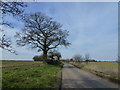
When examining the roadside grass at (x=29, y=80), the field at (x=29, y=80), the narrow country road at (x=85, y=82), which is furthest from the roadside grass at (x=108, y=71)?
the roadside grass at (x=29, y=80)

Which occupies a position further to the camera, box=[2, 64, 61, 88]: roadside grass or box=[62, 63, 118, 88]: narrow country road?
box=[62, 63, 118, 88]: narrow country road

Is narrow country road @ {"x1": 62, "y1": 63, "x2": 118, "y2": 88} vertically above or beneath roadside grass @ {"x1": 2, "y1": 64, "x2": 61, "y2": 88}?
beneath

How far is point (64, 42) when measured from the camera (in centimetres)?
3366

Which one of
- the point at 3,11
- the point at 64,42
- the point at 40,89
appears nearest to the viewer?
the point at 40,89

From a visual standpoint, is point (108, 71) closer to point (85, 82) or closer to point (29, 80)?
point (85, 82)

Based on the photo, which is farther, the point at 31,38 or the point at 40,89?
the point at 31,38

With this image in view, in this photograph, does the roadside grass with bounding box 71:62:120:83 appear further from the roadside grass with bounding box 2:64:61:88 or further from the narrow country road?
the roadside grass with bounding box 2:64:61:88

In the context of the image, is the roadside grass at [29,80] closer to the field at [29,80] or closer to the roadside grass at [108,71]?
the field at [29,80]

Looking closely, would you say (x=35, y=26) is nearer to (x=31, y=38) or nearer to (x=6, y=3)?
(x=31, y=38)

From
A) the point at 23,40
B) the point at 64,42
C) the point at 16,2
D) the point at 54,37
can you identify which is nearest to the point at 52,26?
the point at 54,37

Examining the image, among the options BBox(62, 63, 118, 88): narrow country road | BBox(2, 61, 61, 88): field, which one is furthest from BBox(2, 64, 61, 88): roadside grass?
BBox(62, 63, 118, 88): narrow country road

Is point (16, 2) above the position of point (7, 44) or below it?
above

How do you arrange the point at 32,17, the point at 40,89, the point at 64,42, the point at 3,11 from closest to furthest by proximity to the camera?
the point at 40,89, the point at 3,11, the point at 32,17, the point at 64,42

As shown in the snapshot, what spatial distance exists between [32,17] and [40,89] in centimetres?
2562
